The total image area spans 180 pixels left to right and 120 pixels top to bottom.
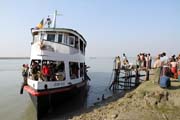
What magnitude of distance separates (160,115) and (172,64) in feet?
19.6

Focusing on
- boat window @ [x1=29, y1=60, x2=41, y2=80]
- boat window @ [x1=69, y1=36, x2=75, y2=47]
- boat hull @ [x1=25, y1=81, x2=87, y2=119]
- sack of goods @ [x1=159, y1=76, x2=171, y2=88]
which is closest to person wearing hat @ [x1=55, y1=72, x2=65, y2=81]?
boat hull @ [x1=25, y1=81, x2=87, y2=119]

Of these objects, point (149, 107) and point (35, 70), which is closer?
point (149, 107)

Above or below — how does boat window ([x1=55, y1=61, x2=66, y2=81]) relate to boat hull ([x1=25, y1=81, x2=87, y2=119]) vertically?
above

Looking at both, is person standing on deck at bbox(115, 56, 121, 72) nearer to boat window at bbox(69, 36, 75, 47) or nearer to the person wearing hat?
boat window at bbox(69, 36, 75, 47)

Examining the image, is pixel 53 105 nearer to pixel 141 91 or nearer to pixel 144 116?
pixel 141 91

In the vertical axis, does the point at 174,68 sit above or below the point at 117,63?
below

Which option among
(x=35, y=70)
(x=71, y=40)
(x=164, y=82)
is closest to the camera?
A: (x=164, y=82)

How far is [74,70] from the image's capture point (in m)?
17.0

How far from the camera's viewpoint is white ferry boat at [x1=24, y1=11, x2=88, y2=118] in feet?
43.1

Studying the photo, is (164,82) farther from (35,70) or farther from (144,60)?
(144,60)

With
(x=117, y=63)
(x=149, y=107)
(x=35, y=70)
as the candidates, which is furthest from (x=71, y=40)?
(x=149, y=107)

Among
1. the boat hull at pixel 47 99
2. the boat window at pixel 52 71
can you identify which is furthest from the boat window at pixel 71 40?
the boat hull at pixel 47 99

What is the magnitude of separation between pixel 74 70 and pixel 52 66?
8.50ft

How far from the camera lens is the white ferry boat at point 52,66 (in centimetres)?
1314
